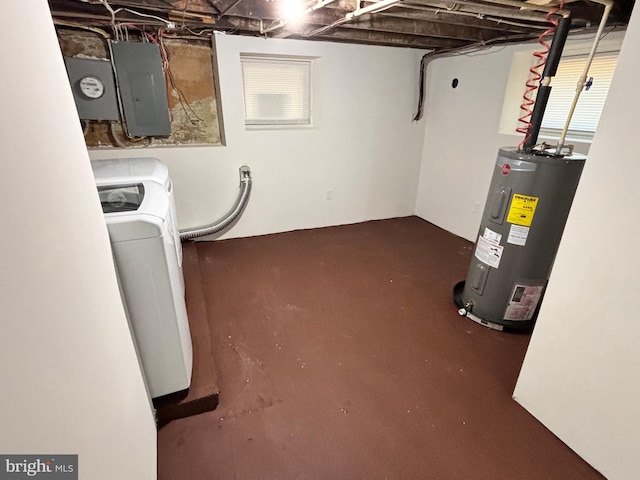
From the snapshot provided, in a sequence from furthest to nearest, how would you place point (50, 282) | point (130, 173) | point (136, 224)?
point (130, 173) → point (136, 224) → point (50, 282)

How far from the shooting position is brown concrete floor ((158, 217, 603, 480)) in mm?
1316

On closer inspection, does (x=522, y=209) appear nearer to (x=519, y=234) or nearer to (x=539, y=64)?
(x=519, y=234)

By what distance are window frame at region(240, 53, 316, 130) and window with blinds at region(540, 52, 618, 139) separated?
2.07 meters

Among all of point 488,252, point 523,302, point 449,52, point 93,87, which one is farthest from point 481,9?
point 93,87

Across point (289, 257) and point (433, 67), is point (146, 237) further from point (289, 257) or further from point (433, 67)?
point (433, 67)

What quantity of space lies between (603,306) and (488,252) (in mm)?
825

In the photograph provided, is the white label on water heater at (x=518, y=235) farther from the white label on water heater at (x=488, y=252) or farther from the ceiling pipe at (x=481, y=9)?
the ceiling pipe at (x=481, y=9)

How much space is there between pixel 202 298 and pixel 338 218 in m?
1.98

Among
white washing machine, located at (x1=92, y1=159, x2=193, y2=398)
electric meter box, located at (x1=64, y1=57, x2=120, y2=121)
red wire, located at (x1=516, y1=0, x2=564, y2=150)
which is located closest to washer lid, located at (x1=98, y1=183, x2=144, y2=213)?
white washing machine, located at (x1=92, y1=159, x2=193, y2=398)

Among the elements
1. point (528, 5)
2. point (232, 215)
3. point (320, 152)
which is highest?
point (528, 5)

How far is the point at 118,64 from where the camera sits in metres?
2.41

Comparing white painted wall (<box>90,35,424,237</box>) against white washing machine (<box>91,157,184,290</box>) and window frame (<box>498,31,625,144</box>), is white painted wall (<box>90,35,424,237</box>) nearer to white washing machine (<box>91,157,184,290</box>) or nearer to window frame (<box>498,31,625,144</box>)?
white washing machine (<box>91,157,184,290</box>)

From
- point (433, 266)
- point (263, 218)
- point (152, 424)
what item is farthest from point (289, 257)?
point (152, 424)

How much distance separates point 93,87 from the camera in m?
2.38
